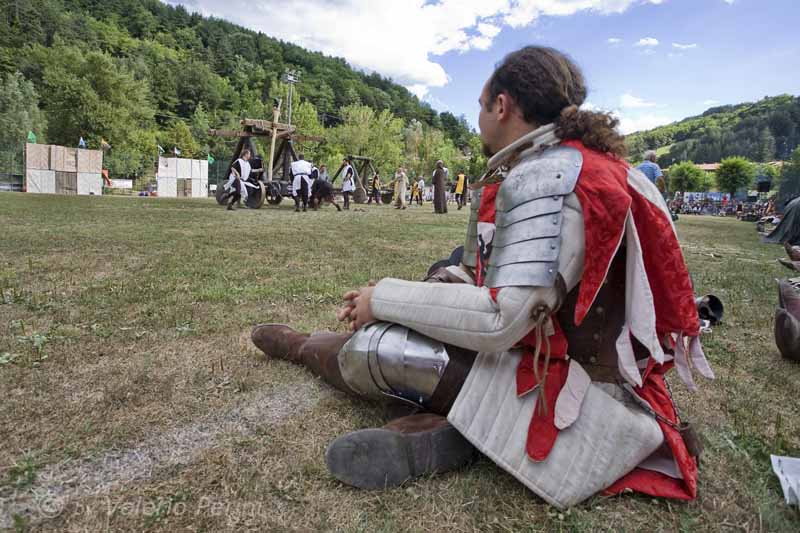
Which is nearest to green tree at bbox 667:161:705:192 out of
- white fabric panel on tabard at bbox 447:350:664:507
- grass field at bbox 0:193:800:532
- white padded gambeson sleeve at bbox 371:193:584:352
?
grass field at bbox 0:193:800:532

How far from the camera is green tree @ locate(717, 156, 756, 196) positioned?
62.5m

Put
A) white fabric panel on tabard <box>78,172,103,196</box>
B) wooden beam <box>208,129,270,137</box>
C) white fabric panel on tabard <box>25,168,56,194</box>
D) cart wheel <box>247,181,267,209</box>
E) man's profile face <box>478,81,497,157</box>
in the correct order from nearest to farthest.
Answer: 1. man's profile face <box>478,81,497,157</box>
2. cart wheel <box>247,181,267,209</box>
3. wooden beam <box>208,129,270,137</box>
4. white fabric panel on tabard <box>25,168,56,194</box>
5. white fabric panel on tabard <box>78,172,103,196</box>

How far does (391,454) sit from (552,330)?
0.61 metres

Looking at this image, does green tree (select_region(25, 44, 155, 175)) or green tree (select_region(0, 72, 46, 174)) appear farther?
green tree (select_region(25, 44, 155, 175))

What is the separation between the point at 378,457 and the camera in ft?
4.60

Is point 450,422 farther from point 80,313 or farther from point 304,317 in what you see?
point 80,313

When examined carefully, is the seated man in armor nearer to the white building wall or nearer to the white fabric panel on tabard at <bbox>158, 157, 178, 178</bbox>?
the white building wall

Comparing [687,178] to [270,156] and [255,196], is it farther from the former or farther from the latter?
[255,196]

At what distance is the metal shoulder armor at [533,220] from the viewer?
3.90ft

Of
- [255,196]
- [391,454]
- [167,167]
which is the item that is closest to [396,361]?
[391,454]

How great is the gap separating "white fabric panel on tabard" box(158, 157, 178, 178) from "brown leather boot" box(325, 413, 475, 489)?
35.9 m

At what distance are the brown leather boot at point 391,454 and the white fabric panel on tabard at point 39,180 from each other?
108 ft

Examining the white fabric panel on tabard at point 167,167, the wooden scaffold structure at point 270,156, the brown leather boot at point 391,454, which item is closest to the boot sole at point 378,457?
the brown leather boot at point 391,454

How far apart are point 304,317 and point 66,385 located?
1509 millimetres
